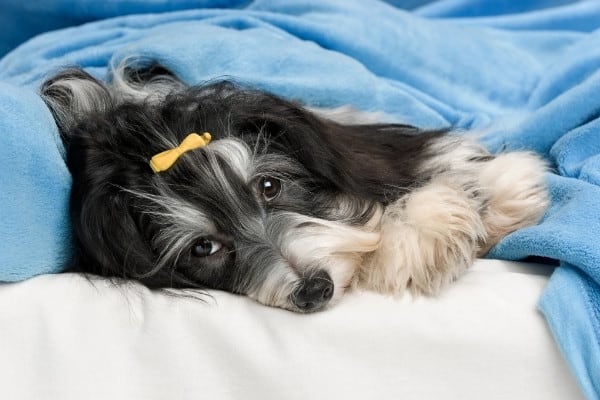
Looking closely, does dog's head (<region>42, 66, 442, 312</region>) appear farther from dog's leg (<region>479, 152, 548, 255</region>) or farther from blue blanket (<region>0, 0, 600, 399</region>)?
dog's leg (<region>479, 152, 548, 255</region>)

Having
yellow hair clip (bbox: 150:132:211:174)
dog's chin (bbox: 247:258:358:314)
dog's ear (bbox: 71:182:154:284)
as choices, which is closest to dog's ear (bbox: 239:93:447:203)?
yellow hair clip (bbox: 150:132:211:174)

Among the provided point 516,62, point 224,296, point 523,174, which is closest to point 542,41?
point 516,62

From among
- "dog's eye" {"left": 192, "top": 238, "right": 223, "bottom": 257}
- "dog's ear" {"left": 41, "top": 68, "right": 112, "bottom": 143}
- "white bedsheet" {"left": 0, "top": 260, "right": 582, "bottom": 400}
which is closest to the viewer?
"white bedsheet" {"left": 0, "top": 260, "right": 582, "bottom": 400}

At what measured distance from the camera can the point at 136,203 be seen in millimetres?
1798

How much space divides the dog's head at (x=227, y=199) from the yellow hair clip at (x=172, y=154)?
0.01 meters

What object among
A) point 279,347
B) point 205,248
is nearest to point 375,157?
point 205,248

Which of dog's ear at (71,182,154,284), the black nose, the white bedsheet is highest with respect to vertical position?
dog's ear at (71,182,154,284)

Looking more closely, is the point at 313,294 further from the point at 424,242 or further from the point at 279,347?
the point at 424,242

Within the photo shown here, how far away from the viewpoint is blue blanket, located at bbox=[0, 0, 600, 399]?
5.64 feet

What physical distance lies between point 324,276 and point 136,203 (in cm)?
49

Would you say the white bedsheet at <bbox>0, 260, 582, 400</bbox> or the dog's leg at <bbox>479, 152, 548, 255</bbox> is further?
the dog's leg at <bbox>479, 152, 548, 255</bbox>

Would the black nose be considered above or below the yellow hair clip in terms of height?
below

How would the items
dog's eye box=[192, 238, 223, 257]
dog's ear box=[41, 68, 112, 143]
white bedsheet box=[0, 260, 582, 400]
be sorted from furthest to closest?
1. dog's ear box=[41, 68, 112, 143]
2. dog's eye box=[192, 238, 223, 257]
3. white bedsheet box=[0, 260, 582, 400]

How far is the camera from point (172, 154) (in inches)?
69.2
